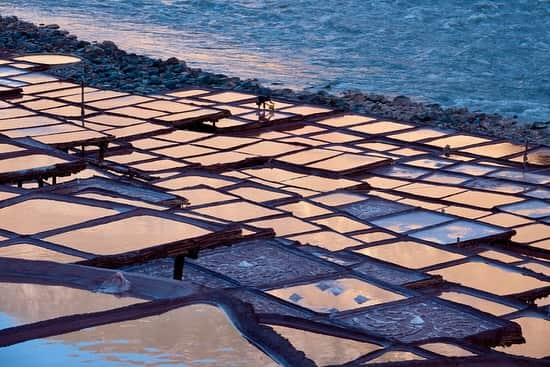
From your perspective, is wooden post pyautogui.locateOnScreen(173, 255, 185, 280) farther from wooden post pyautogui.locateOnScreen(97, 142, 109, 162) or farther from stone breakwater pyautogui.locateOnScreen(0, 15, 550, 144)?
stone breakwater pyautogui.locateOnScreen(0, 15, 550, 144)

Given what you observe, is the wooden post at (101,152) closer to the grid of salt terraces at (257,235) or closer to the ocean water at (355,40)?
the grid of salt terraces at (257,235)

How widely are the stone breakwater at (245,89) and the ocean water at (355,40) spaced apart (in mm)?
2086

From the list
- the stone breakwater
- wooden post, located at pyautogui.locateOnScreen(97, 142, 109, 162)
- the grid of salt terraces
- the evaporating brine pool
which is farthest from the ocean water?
the evaporating brine pool

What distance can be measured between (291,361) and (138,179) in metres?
7.15

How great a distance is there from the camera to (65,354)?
8.62 feet

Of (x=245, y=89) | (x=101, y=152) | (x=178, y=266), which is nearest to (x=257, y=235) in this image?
(x=178, y=266)

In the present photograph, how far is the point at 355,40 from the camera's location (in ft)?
99.4

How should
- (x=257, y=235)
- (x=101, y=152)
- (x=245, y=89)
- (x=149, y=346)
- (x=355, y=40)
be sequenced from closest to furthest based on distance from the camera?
(x=149, y=346) < (x=257, y=235) < (x=101, y=152) < (x=245, y=89) < (x=355, y=40)

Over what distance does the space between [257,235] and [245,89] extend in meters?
15.6

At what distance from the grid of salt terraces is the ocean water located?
1086 cm

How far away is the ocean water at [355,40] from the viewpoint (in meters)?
25.3

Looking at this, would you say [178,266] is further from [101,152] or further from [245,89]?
[245,89]

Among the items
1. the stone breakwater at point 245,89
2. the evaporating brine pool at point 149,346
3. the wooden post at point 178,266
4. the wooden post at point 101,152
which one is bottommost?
the stone breakwater at point 245,89

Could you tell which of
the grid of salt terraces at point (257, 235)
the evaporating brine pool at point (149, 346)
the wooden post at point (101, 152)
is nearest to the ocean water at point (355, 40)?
the grid of salt terraces at point (257, 235)
